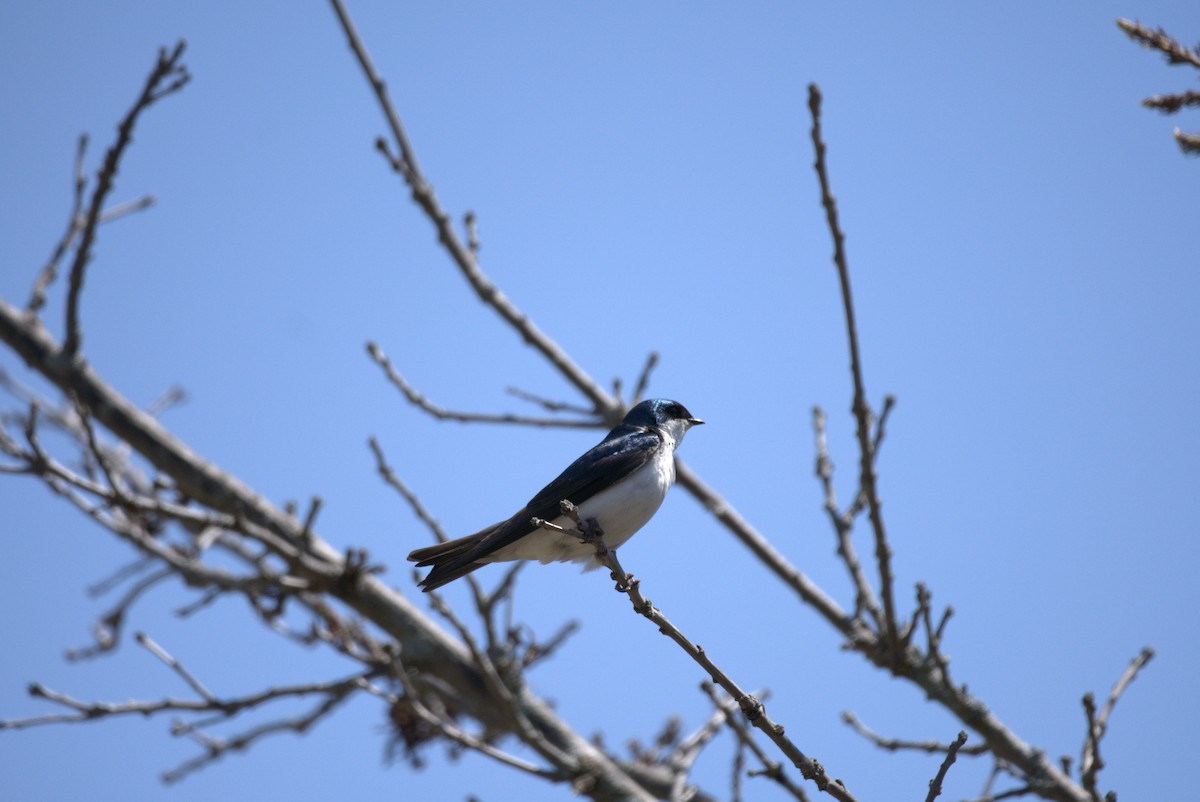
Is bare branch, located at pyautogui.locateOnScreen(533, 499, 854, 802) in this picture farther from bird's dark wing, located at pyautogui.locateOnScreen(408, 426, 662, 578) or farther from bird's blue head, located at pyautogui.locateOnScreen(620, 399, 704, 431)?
bird's blue head, located at pyautogui.locateOnScreen(620, 399, 704, 431)

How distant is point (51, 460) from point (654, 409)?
2986mm

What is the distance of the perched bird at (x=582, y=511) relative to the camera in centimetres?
430

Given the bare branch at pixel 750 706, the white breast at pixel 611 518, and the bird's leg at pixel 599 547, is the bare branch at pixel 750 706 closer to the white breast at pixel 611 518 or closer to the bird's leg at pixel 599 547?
the bird's leg at pixel 599 547

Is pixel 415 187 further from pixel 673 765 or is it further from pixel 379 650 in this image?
pixel 673 765

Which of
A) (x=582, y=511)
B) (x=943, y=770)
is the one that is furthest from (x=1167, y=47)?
(x=582, y=511)

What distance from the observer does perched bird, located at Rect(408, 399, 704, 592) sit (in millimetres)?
4301

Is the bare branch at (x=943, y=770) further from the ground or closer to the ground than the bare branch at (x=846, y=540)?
closer to the ground

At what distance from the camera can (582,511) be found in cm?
453

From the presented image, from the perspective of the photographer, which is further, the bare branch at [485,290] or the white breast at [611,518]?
the bare branch at [485,290]

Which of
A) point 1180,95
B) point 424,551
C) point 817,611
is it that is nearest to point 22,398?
point 424,551

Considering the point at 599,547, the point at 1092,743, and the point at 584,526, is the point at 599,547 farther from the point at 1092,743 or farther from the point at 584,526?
the point at 1092,743

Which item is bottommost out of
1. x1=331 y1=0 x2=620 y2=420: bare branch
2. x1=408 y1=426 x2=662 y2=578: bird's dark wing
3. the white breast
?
the white breast

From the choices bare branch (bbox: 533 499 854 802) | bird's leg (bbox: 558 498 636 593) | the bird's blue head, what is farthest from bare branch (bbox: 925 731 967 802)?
the bird's blue head

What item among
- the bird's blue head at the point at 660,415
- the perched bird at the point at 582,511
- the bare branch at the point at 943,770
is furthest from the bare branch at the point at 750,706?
the bird's blue head at the point at 660,415
